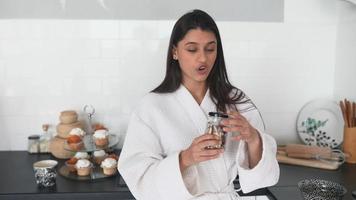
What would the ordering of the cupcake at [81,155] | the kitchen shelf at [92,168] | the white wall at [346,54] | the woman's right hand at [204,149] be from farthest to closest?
the white wall at [346,54], the cupcake at [81,155], the kitchen shelf at [92,168], the woman's right hand at [204,149]

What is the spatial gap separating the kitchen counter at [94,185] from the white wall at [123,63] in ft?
1.05

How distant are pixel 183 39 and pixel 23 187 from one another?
868mm

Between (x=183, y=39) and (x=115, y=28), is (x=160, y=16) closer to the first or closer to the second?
(x=115, y=28)

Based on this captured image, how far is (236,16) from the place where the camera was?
192 centimetres

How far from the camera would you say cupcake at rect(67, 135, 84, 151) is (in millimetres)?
1667

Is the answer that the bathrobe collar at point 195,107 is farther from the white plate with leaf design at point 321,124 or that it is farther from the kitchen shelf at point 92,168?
the white plate with leaf design at point 321,124

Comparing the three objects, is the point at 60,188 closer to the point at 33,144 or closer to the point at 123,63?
the point at 33,144

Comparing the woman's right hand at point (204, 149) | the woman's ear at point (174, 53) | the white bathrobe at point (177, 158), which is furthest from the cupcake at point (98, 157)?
the woman's right hand at point (204, 149)

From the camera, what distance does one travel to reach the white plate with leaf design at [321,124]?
195cm

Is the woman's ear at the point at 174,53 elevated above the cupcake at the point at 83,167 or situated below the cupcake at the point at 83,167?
above

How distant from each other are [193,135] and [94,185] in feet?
1.73

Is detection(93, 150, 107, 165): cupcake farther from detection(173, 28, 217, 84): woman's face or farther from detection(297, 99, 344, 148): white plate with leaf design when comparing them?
detection(297, 99, 344, 148): white plate with leaf design

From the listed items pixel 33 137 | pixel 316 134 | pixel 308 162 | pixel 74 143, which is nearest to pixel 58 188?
pixel 74 143

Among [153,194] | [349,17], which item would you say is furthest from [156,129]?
[349,17]
